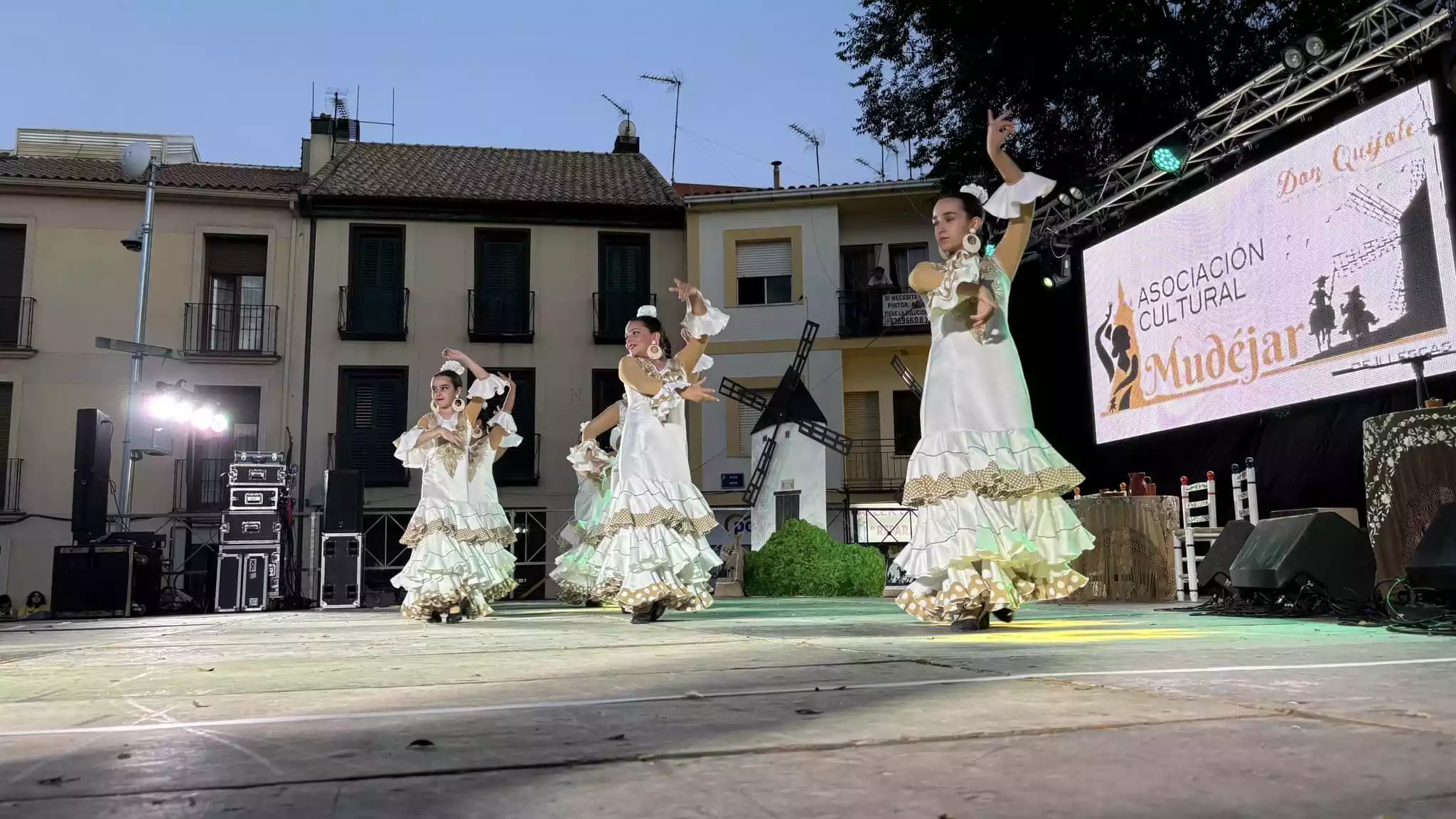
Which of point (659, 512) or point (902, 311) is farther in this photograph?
point (902, 311)

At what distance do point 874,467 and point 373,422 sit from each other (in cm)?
971

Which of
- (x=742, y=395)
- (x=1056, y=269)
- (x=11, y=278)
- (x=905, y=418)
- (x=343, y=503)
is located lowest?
(x=343, y=503)

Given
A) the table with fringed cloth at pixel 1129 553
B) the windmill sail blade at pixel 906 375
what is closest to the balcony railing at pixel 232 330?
the windmill sail blade at pixel 906 375

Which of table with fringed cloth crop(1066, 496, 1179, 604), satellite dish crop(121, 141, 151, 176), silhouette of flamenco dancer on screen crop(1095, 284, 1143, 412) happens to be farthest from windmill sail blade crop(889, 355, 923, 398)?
satellite dish crop(121, 141, 151, 176)

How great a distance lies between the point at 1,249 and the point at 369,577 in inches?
371

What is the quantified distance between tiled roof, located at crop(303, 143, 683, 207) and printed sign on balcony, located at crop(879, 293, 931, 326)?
4.81m

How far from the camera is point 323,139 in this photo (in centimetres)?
2222

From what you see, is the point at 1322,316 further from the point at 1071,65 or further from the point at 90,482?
the point at 90,482

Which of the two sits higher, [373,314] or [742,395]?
[373,314]

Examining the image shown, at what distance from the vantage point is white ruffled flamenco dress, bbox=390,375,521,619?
7.78 metres

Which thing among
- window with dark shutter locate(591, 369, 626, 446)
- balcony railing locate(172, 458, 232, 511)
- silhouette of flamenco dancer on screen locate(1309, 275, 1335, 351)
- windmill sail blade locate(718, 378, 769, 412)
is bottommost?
balcony railing locate(172, 458, 232, 511)

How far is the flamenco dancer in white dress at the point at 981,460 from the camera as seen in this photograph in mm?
4496

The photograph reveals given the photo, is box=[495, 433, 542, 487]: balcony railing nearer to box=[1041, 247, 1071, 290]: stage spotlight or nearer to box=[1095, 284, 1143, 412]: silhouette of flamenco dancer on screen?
box=[1041, 247, 1071, 290]: stage spotlight

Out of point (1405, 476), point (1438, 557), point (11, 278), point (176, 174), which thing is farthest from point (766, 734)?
point (176, 174)
